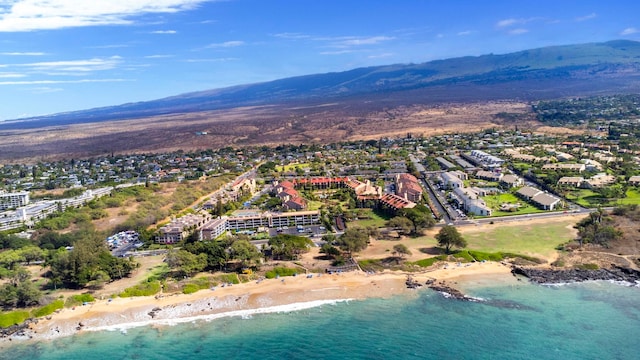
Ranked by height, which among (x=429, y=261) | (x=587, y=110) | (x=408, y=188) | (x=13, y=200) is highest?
(x=587, y=110)

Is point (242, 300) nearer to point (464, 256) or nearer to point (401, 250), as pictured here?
point (401, 250)

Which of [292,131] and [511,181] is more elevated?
[292,131]

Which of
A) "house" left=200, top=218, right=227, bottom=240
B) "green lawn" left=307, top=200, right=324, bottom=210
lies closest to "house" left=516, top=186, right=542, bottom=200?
"green lawn" left=307, top=200, right=324, bottom=210

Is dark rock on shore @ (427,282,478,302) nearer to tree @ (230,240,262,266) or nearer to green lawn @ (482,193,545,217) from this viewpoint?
tree @ (230,240,262,266)

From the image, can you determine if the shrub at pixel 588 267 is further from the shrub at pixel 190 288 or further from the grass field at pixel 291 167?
the grass field at pixel 291 167

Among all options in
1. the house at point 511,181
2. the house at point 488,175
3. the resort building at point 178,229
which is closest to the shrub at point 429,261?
the resort building at point 178,229

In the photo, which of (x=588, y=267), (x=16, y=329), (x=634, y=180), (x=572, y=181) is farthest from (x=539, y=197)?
(x=16, y=329)
